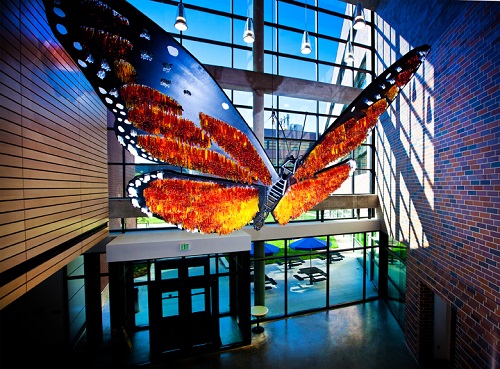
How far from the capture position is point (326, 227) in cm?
775

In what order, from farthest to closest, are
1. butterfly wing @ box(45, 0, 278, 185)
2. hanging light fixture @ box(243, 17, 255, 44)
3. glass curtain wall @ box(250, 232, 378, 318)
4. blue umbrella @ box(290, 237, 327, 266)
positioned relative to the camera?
blue umbrella @ box(290, 237, 327, 266), glass curtain wall @ box(250, 232, 378, 318), hanging light fixture @ box(243, 17, 255, 44), butterfly wing @ box(45, 0, 278, 185)

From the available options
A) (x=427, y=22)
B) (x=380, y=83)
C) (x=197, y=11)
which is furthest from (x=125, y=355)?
(x=427, y=22)

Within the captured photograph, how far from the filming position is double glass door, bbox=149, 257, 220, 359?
580cm

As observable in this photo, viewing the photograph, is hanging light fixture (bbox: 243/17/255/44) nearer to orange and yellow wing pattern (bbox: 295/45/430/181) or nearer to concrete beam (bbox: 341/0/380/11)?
orange and yellow wing pattern (bbox: 295/45/430/181)

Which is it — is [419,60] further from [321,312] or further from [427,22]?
[321,312]

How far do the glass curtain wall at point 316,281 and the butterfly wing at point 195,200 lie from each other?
12.5 ft

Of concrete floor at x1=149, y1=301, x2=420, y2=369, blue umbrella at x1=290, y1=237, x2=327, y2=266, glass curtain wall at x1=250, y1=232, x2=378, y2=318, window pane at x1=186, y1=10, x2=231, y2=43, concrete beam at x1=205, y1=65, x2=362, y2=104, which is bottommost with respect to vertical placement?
concrete floor at x1=149, y1=301, x2=420, y2=369

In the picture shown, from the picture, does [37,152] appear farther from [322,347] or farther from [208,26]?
[322,347]

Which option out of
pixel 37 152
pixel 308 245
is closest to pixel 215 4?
pixel 37 152

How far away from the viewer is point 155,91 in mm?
2453

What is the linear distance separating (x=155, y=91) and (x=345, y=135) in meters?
2.55

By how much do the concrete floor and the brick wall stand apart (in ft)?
2.11

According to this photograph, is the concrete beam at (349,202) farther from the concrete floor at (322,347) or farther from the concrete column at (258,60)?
the concrete floor at (322,347)

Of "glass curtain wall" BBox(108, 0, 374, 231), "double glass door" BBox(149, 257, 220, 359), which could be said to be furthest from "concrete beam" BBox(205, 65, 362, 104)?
"double glass door" BBox(149, 257, 220, 359)
